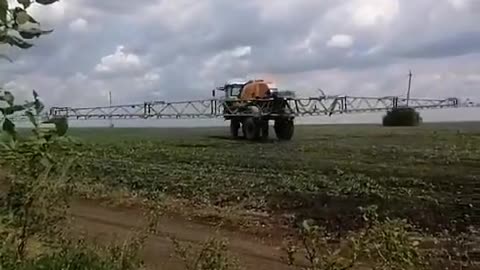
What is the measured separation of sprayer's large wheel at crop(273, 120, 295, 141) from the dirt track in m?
22.4

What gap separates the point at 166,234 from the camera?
29.0 ft

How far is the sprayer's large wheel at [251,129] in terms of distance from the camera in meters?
33.3

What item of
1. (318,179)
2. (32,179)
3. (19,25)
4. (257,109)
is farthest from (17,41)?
(257,109)

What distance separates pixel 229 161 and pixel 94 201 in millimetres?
8597

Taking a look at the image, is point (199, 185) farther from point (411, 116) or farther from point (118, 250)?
point (411, 116)

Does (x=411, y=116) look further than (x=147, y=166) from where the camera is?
Yes

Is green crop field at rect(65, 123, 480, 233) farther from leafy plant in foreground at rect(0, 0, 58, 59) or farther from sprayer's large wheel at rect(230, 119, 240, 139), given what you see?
sprayer's large wheel at rect(230, 119, 240, 139)

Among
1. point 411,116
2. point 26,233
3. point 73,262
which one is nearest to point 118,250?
point 73,262

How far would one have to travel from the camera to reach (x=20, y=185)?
286 centimetres

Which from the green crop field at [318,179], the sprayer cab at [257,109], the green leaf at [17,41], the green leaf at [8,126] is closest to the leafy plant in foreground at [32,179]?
the green leaf at [8,126]

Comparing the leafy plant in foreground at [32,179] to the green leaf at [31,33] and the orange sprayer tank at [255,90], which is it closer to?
the green leaf at [31,33]

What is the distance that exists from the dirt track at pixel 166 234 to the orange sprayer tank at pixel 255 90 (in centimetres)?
2201

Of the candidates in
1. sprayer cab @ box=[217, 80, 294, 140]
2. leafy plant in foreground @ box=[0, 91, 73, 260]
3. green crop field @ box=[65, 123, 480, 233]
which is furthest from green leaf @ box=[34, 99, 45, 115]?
sprayer cab @ box=[217, 80, 294, 140]

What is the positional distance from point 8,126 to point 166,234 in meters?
7.09
